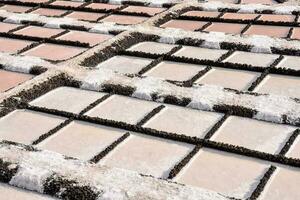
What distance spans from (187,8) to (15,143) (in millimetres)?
1413

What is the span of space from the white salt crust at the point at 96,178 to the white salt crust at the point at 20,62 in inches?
23.8

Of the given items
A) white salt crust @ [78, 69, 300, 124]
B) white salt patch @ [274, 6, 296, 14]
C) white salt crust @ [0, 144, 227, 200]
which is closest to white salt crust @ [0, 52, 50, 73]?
white salt crust @ [78, 69, 300, 124]

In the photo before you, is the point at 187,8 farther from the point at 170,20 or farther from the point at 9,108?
the point at 9,108

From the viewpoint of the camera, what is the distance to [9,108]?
1.76 metres

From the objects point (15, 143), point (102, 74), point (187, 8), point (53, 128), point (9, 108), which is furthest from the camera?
point (187, 8)

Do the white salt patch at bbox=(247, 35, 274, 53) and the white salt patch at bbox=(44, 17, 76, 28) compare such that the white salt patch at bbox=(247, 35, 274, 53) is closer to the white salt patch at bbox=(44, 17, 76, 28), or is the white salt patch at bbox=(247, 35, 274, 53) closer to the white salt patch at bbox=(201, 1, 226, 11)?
the white salt patch at bbox=(201, 1, 226, 11)

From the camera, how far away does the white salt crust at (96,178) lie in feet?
4.09

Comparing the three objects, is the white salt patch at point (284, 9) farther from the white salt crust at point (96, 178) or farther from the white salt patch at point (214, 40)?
the white salt crust at point (96, 178)

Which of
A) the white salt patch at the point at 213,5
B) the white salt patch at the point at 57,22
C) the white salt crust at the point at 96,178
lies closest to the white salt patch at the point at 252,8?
the white salt patch at the point at 213,5

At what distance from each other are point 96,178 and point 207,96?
0.55m

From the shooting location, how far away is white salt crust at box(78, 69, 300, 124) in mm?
1610

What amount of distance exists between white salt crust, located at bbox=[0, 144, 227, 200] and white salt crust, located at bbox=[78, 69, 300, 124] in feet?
1.46

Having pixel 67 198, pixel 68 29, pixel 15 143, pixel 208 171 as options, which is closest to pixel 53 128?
pixel 15 143

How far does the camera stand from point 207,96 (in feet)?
5.66
